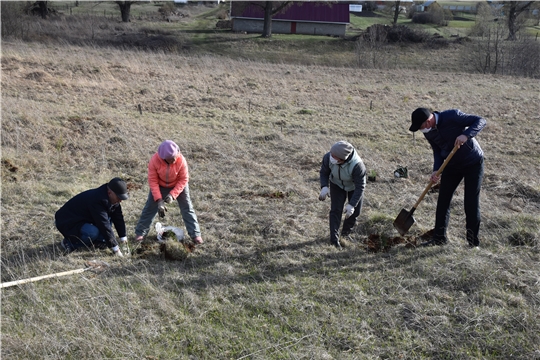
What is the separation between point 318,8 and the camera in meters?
44.6

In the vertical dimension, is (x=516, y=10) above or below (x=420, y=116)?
above

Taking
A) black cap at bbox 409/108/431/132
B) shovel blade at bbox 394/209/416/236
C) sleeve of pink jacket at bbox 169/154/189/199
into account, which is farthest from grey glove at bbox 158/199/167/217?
black cap at bbox 409/108/431/132

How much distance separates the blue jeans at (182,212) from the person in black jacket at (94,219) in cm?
35

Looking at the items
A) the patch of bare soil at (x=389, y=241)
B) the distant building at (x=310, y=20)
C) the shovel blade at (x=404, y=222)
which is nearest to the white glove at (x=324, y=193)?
the patch of bare soil at (x=389, y=241)

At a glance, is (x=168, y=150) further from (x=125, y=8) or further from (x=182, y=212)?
(x=125, y=8)

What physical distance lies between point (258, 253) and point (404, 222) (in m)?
1.85

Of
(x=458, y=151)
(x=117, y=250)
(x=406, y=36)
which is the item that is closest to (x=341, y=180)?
(x=458, y=151)

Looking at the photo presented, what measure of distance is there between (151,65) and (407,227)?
1629cm

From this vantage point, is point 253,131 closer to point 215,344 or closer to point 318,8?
point 215,344

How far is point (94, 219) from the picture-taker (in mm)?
5211

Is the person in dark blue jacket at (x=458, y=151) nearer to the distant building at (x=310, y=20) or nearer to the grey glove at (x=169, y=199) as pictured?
the grey glove at (x=169, y=199)

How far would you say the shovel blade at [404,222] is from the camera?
5672 millimetres

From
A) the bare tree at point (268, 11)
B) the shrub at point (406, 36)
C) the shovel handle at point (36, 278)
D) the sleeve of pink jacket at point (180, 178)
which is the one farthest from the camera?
the bare tree at point (268, 11)

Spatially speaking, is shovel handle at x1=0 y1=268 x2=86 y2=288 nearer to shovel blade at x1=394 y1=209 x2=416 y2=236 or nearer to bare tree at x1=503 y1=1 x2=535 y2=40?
shovel blade at x1=394 y1=209 x2=416 y2=236
